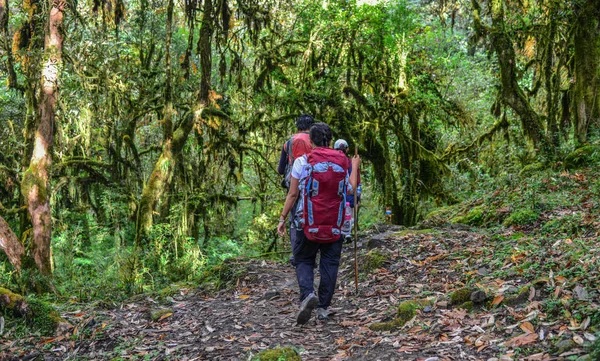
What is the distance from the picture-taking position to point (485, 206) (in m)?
9.68

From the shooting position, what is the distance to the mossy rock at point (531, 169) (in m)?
10.5

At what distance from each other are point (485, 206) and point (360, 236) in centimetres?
241

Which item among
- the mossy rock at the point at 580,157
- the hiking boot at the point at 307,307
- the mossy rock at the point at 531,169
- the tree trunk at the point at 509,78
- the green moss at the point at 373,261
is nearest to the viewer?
the hiking boot at the point at 307,307

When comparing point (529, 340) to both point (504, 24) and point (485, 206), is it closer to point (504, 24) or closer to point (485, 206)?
point (485, 206)

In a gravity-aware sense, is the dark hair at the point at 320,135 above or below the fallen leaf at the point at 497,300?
above

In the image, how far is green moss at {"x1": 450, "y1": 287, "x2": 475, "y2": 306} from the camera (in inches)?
183

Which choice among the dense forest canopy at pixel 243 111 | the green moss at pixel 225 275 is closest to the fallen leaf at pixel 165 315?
the green moss at pixel 225 275

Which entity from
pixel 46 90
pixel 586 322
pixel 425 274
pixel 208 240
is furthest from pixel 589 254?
pixel 208 240

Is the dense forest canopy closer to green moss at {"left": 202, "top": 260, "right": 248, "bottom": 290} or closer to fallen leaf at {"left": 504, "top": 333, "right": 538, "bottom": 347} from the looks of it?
green moss at {"left": 202, "top": 260, "right": 248, "bottom": 290}


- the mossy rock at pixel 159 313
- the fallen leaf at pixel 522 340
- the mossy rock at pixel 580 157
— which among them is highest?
the mossy rock at pixel 580 157

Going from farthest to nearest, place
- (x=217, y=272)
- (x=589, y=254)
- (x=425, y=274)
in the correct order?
(x=217, y=272) < (x=425, y=274) < (x=589, y=254)

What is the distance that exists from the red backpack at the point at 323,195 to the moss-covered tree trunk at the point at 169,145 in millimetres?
5220

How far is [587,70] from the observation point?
10.5 m

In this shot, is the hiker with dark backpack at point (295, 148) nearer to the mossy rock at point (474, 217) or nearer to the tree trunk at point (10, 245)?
the tree trunk at point (10, 245)
